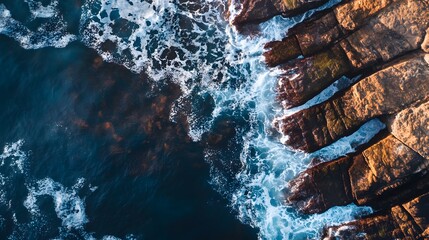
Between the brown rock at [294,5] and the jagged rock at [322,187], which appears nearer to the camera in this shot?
the jagged rock at [322,187]

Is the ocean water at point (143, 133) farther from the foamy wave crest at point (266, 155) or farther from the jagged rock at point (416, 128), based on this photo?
the jagged rock at point (416, 128)

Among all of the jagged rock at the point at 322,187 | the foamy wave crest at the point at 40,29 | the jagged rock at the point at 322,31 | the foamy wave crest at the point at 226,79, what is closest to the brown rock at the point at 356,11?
the jagged rock at the point at 322,31

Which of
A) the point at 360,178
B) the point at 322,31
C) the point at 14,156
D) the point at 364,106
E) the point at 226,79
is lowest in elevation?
the point at 360,178

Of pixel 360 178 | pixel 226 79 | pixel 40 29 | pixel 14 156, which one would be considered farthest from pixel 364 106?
pixel 14 156

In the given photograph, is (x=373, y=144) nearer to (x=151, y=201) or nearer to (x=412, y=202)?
(x=412, y=202)

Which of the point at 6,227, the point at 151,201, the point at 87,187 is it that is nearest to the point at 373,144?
the point at 151,201

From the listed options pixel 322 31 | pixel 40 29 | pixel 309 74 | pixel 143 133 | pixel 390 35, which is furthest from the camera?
pixel 40 29

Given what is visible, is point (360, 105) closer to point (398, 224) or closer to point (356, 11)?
point (356, 11)
